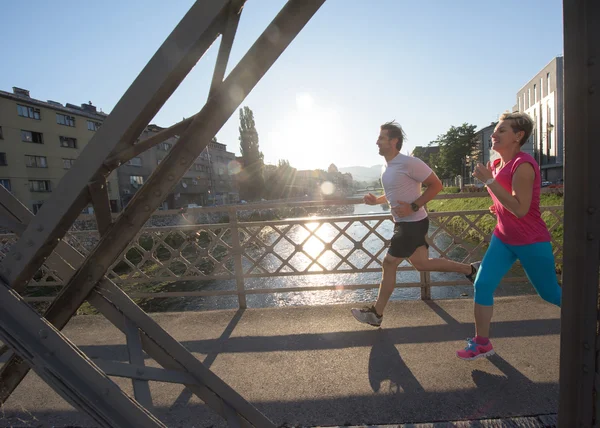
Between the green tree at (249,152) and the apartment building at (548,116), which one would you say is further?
the green tree at (249,152)

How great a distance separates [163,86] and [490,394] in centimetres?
260

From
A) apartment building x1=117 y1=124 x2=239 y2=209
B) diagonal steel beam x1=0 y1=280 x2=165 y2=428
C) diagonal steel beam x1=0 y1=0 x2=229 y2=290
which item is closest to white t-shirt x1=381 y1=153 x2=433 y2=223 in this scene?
diagonal steel beam x1=0 y1=0 x2=229 y2=290

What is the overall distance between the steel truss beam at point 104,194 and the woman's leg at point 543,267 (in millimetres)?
2104

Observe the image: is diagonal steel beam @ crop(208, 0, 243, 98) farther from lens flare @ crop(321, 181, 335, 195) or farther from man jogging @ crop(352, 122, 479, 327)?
lens flare @ crop(321, 181, 335, 195)

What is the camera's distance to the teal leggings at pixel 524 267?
219 cm

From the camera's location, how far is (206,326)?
3.57 m

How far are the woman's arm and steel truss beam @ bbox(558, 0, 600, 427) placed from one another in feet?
3.27

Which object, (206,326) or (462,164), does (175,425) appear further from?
(462,164)

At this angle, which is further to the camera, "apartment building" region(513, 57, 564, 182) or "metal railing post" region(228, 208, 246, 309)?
"apartment building" region(513, 57, 564, 182)

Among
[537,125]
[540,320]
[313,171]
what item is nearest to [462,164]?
[537,125]

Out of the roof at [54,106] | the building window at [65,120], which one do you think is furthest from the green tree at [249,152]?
the building window at [65,120]

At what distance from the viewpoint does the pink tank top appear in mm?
2193

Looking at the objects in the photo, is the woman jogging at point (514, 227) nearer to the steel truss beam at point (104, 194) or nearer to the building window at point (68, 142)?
the steel truss beam at point (104, 194)

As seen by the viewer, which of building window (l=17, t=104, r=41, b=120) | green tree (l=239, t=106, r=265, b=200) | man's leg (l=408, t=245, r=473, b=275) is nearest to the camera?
man's leg (l=408, t=245, r=473, b=275)
